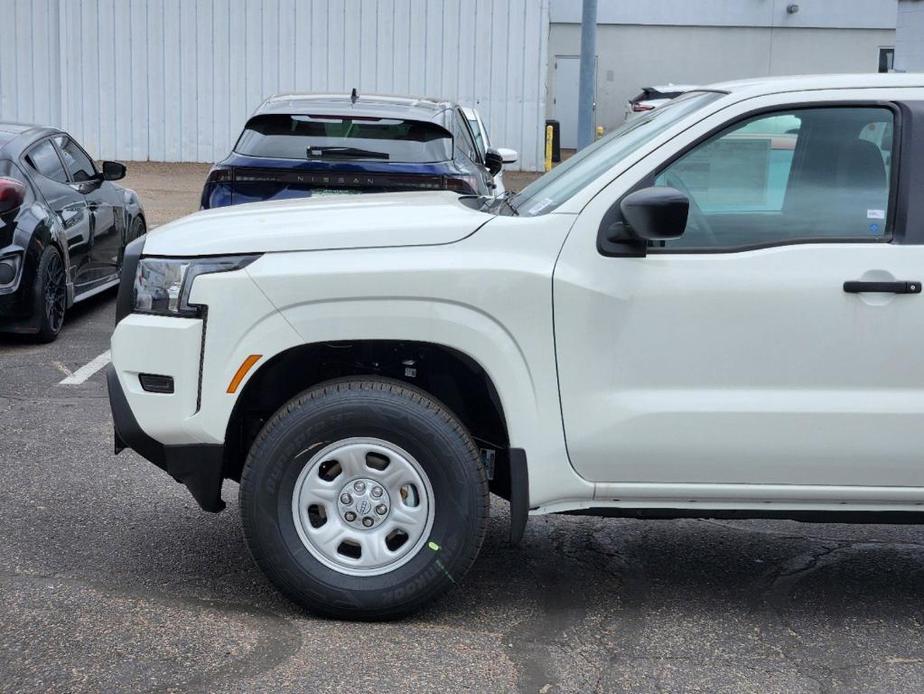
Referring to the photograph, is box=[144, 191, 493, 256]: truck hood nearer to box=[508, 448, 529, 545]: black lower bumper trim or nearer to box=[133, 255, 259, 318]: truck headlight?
box=[133, 255, 259, 318]: truck headlight

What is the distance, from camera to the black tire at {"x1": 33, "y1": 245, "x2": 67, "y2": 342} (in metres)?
9.30

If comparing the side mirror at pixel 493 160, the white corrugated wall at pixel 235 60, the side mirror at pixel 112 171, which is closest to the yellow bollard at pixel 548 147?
the white corrugated wall at pixel 235 60

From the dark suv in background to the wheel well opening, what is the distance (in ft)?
13.3

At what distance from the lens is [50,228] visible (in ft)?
31.4

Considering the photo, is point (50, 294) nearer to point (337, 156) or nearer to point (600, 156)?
point (337, 156)

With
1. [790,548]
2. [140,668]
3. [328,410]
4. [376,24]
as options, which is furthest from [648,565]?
[376,24]

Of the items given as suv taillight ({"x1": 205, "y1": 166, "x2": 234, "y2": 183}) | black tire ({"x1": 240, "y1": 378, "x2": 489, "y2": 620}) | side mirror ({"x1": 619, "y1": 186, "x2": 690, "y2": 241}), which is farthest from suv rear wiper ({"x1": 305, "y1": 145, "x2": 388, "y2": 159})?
side mirror ({"x1": 619, "y1": 186, "x2": 690, "y2": 241})

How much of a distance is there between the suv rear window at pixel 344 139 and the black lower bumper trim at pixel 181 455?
4439 millimetres

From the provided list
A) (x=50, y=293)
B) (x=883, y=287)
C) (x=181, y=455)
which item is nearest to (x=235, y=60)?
(x=50, y=293)

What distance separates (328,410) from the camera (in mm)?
4355

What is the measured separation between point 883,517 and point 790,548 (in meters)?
1.01

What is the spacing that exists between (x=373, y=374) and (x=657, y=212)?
113cm

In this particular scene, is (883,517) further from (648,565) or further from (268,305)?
(268,305)

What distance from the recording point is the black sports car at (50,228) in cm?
916
